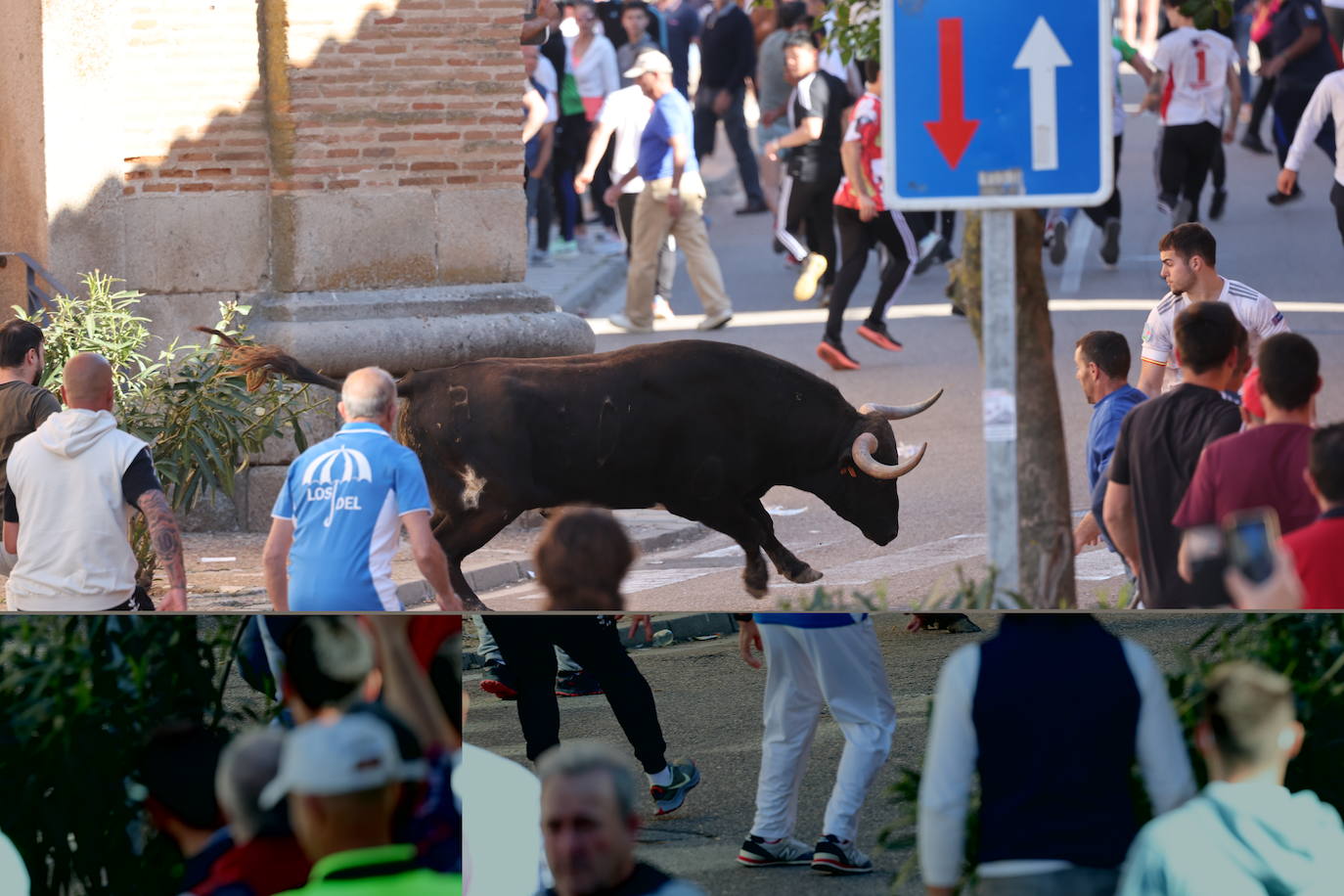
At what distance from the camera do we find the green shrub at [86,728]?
458cm

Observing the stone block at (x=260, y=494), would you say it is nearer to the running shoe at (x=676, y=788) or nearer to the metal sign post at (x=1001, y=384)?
the metal sign post at (x=1001, y=384)

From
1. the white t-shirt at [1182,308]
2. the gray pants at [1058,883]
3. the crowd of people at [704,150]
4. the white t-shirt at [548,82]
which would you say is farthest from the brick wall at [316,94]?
the white t-shirt at [548,82]

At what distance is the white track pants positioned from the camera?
4.29m

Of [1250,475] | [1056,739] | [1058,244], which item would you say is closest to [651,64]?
[1058,244]

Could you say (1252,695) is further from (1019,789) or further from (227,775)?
(227,775)

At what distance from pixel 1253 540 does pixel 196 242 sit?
628 cm

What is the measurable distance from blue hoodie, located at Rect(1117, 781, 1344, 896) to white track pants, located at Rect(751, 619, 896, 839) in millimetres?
583

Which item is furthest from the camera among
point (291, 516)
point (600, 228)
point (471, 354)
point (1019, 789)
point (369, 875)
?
point (600, 228)

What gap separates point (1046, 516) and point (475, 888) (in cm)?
301

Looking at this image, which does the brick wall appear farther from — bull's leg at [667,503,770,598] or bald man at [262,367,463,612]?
bald man at [262,367,463,612]

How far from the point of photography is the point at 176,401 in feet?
28.1

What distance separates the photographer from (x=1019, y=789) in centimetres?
409

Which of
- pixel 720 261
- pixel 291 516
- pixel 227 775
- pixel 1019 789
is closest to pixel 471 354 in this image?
pixel 291 516

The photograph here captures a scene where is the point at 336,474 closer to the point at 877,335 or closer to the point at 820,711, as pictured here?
the point at 820,711
